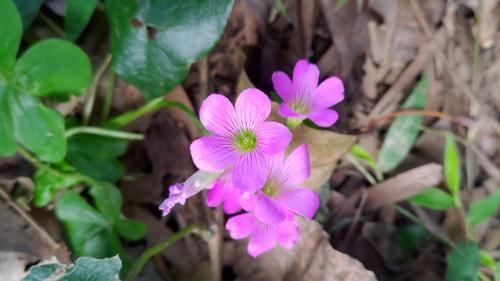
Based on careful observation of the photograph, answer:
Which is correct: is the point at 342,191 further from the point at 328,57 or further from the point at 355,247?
the point at 328,57

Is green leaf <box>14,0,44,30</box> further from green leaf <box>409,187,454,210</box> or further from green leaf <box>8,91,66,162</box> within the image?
green leaf <box>409,187,454,210</box>

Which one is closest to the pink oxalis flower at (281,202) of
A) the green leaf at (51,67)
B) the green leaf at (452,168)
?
the green leaf at (51,67)

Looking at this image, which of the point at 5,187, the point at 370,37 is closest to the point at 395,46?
the point at 370,37

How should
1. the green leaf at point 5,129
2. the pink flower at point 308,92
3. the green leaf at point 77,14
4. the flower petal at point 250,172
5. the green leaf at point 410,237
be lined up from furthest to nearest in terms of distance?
1. the green leaf at point 410,237
2. the green leaf at point 77,14
3. the green leaf at point 5,129
4. the pink flower at point 308,92
5. the flower petal at point 250,172

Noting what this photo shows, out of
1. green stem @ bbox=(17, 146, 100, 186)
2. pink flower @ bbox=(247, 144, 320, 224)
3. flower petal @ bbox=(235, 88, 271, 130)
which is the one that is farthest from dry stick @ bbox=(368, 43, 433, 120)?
green stem @ bbox=(17, 146, 100, 186)

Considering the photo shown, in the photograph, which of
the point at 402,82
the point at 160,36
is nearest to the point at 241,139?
the point at 160,36

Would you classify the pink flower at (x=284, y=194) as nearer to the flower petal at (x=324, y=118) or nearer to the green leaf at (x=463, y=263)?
the flower petal at (x=324, y=118)
